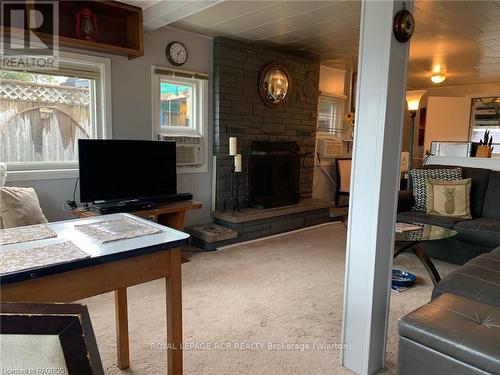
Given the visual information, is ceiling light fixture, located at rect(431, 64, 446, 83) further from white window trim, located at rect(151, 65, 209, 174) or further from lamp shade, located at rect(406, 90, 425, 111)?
white window trim, located at rect(151, 65, 209, 174)

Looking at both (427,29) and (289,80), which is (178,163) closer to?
(289,80)

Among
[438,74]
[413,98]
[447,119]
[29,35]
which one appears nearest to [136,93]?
[29,35]

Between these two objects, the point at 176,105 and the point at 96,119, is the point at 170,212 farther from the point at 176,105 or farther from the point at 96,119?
the point at 176,105

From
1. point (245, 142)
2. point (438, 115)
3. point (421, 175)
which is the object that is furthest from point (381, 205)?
point (438, 115)

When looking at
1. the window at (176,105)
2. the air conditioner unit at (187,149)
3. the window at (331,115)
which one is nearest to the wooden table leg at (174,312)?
the air conditioner unit at (187,149)

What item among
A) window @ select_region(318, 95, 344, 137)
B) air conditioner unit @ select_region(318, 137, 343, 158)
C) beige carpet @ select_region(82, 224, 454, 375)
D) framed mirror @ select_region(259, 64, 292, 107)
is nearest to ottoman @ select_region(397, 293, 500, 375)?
beige carpet @ select_region(82, 224, 454, 375)

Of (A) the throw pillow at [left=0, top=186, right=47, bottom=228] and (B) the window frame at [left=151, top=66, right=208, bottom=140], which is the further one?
(B) the window frame at [left=151, top=66, right=208, bottom=140]

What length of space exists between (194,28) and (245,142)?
1391 millimetres

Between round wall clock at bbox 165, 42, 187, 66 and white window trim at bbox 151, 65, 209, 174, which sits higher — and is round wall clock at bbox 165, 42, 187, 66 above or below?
above

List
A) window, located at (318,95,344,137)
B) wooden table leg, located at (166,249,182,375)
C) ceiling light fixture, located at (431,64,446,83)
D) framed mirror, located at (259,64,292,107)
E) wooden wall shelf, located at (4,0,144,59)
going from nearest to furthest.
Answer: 1. wooden table leg, located at (166,249,182,375)
2. wooden wall shelf, located at (4,0,144,59)
3. framed mirror, located at (259,64,292,107)
4. ceiling light fixture, located at (431,64,446,83)
5. window, located at (318,95,344,137)

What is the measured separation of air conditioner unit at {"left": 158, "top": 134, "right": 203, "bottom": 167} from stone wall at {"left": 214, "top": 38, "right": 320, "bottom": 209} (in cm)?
22

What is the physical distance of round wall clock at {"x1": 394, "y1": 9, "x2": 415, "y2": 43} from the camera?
159 centimetres

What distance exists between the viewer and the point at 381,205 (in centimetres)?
168

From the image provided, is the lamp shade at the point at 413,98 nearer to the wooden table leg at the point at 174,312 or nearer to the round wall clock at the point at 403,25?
the round wall clock at the point at 403,25
